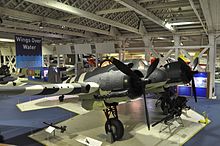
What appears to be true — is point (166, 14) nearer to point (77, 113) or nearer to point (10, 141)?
point (77, 113)

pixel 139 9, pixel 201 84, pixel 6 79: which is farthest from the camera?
pixel 6 79

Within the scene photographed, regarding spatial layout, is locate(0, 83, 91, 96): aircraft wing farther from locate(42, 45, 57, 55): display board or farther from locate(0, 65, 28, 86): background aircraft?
locate(42, 45, 57, 55): display board

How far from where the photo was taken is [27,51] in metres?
11.1

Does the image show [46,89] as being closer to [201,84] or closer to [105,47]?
[105,47]

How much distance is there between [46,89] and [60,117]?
4305 millimetres

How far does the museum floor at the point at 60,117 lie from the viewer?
278 inches

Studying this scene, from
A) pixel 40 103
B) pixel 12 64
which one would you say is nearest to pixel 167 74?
pixel 40 103

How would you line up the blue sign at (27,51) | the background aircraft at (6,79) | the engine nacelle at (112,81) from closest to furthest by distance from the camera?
the engine nacelle at (112,81) < the blue sign at (27,51) < the background aircraft at (6,79)

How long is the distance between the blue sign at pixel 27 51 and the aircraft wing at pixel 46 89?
562 cm

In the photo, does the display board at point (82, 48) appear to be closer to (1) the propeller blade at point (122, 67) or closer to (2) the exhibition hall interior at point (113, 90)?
(2) the exhibition hall interior at point (113, 90)

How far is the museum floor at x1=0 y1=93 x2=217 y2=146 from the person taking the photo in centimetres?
706

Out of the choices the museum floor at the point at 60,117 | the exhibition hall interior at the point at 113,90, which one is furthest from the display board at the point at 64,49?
the museum floor at the point at 60,117

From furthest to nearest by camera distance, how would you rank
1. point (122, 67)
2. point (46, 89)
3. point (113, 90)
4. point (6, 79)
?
point (6, 79) < point (113, 90) < point (122, 67) < point (46, 89)

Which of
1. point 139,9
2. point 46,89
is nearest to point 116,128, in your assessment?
point 46,89
